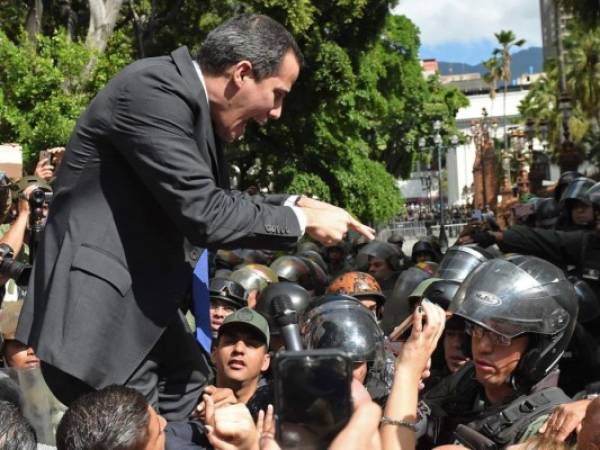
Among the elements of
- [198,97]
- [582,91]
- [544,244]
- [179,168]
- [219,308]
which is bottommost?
[219,308]

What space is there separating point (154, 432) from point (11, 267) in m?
2.06

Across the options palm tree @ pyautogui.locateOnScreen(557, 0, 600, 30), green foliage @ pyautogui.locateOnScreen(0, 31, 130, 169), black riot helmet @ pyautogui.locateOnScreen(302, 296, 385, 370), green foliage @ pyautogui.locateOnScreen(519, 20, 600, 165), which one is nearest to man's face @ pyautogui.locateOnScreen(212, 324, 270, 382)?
black riot helmet @ pyautogui.locateOnScreen(302, 296, 385, 370)

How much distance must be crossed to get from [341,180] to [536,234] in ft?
56.8

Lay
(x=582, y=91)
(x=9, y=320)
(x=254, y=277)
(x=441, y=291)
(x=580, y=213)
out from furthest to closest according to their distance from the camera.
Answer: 1. (x=582, y=91)
2. (x=254, y=277)
3. (x=580, y=213)
4. (x=441, y=291)
5. (x=9, y=320)

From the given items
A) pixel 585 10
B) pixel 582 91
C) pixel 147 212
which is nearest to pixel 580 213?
pixel 147 212

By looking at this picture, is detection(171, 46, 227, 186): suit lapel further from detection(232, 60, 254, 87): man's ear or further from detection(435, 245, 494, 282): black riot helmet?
detection(435, 245, 494, 282): black riot helmet

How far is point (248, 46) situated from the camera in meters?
3.21

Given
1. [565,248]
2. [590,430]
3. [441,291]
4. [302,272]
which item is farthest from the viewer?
[302,272]

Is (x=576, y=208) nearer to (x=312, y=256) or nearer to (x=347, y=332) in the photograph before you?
(x=312, y=256)

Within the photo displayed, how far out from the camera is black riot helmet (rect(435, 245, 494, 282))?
7.25m

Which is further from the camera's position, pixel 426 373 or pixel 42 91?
pixel 42 91

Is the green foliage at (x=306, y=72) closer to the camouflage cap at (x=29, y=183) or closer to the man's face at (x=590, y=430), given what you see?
the camouflage cap at (x=29, y=183)

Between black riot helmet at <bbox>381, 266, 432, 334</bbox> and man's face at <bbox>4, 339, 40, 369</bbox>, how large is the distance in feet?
9.13

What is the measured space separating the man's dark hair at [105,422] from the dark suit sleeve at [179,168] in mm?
538
